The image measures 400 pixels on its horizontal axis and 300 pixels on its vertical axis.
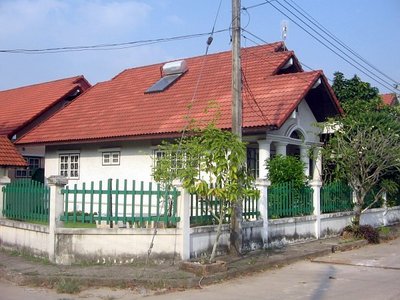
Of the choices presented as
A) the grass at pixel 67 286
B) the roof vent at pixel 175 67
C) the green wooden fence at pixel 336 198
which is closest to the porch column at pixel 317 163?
the green wooden fence at pixel 336 198

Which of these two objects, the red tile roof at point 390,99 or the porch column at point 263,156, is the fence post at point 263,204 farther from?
the red tile roof at point 390,99

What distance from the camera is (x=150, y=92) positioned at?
58.7 ft

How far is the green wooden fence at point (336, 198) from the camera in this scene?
1376cm

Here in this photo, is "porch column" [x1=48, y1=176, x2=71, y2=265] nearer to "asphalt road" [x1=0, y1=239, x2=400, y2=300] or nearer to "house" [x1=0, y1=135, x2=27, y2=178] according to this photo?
"asphalt road" [x1=0, y1=239, x2=400, y2=300]

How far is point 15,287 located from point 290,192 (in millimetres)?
6783

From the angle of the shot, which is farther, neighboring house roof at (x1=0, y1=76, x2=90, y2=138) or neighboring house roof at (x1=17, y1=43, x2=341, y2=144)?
neighboring house roof at (x1=0, y1=76, x2=90, y2=138)

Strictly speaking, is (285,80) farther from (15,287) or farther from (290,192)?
(15,287)

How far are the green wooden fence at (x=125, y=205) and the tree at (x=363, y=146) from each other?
5.80 meters

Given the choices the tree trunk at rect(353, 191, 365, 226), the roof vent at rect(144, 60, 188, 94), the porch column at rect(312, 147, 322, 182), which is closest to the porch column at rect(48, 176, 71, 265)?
the porch column at rect(312, 147, 322, 182)

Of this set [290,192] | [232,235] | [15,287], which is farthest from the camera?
[290,192]

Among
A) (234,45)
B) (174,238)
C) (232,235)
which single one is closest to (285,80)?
(234,45)

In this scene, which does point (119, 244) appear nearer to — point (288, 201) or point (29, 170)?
point (288, 201)

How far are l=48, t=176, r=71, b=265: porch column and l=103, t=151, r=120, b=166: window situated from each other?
21.6 ft

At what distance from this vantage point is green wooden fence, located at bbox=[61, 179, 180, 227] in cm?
929
